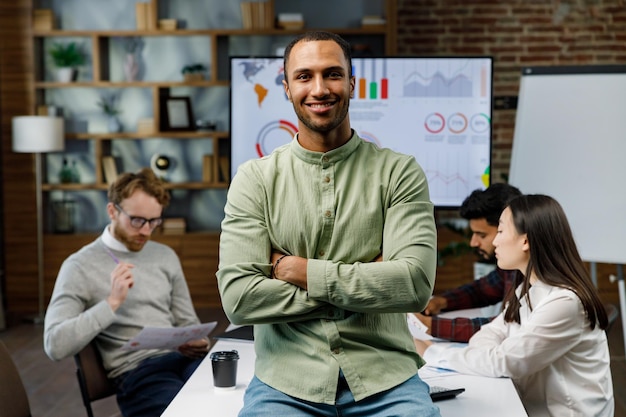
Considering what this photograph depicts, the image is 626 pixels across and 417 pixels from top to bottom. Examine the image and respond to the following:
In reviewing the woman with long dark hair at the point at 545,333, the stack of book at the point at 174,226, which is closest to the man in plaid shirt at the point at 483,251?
the woman with long dark hair at the point at 545,333

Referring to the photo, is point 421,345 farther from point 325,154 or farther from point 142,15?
point 142,15

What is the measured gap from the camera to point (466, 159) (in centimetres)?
412

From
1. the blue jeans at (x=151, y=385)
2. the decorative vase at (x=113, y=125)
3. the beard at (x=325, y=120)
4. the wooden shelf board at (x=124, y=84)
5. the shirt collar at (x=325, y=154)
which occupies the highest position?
the wooden shelf board at (x=124, y=84)

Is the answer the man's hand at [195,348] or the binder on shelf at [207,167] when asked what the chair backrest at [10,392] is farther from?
the binder on shelf at [207,167]

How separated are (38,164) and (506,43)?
4065 mm

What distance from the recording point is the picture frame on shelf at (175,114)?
737 cm

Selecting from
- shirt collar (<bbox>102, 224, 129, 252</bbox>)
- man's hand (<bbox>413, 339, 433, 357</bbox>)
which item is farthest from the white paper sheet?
shirt collar (<bbox>102, 224, 129, 252</bbox>)

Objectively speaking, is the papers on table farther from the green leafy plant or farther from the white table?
the green leafy plant

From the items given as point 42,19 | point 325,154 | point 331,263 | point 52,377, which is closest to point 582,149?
point 325,154

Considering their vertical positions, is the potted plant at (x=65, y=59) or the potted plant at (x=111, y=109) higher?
the potted plant at (x=65, y=59)

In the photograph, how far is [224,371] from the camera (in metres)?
2.14

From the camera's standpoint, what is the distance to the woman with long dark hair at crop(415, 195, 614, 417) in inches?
91.0

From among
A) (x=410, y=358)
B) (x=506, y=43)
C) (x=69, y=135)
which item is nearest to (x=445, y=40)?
(x=506, y=43)

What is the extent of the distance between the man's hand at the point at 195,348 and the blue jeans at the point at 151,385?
29 mm
